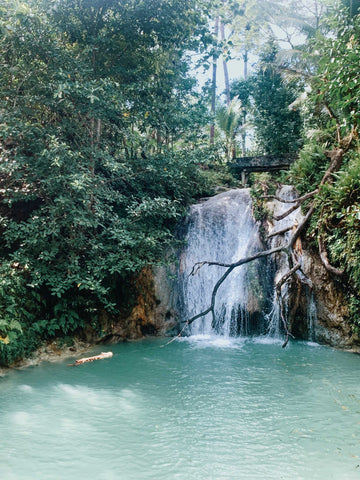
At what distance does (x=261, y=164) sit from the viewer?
53.2ft

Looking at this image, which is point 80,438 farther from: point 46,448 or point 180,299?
point 180,299

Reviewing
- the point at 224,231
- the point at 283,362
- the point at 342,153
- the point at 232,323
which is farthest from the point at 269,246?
the point at 283,362

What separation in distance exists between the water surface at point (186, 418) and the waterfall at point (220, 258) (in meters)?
1.83

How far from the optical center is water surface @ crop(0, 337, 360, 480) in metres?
3.87

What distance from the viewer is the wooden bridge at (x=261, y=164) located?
15922mm

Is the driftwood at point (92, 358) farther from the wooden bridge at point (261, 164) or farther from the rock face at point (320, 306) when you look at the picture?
the wooden bridge at point (261, 164)

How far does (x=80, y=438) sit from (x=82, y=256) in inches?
194

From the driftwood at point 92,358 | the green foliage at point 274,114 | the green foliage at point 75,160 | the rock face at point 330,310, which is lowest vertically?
the driftwood at point 92,358

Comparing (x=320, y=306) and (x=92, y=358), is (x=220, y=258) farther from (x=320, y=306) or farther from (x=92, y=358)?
(x=92, y=358)

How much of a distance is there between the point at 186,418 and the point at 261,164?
12891 mm

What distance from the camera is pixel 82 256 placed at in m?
8.91

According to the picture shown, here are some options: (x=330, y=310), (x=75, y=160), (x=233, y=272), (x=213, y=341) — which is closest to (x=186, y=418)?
(x=213, y=341)

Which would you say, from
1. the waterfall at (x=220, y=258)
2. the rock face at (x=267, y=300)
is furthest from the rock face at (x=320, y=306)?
the waterfall at (x=220, y=258)

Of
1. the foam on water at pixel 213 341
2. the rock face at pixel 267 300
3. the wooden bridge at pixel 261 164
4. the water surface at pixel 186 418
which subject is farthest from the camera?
the wooden bridge at pixel 261 164
